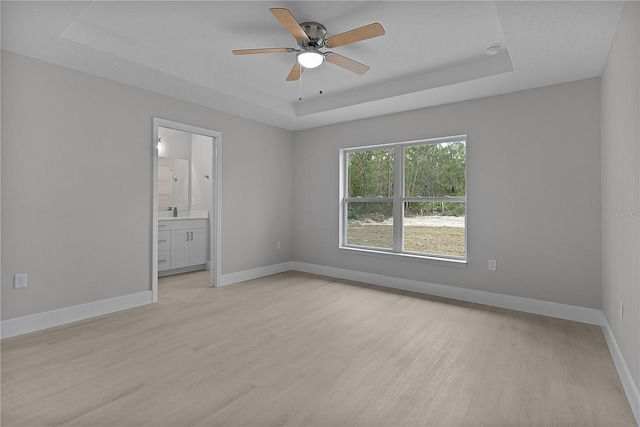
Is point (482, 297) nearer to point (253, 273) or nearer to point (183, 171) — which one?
point (253, 273)

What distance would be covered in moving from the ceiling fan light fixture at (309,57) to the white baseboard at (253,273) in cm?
308

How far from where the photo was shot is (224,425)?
1.66 m

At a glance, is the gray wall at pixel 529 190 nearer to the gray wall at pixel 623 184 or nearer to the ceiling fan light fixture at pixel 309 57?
the gray wall at pixel 623 184

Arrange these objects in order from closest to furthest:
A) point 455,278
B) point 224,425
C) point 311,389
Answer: point 224,425
point 311,389
point 455,278

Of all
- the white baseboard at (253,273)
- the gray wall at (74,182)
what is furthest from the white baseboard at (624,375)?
the gray wall at (74,182)

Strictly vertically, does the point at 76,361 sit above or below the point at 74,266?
below

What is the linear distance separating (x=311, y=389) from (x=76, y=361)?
5.71 ft

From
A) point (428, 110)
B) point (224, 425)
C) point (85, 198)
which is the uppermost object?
point (428, 110)

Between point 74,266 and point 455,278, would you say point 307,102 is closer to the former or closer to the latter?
point 455,278

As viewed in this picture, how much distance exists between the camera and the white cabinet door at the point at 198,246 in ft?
18.2

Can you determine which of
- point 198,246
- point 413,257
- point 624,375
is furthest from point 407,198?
point 198,246

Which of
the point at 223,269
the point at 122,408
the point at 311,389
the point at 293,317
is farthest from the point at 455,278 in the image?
the point at 122,408

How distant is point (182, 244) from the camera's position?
538cm

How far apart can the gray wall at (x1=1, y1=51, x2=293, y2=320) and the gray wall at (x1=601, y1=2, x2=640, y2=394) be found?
4159 millimetres
